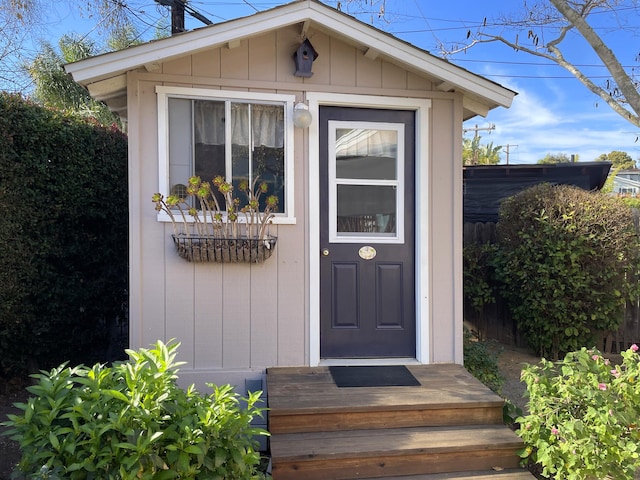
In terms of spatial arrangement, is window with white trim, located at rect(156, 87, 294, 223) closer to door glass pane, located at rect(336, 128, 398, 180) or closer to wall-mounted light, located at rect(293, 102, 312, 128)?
wall-mounted light, located at rect(293, 102, 312, 128)

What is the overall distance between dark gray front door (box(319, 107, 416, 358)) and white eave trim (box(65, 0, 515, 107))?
0.47m

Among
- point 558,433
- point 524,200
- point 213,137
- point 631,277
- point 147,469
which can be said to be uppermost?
point 213,137

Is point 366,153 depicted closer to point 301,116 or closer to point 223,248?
point 301,116

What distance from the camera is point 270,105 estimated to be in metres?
3.39

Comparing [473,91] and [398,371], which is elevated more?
[473,91]

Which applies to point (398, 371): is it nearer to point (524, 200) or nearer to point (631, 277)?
point (524, 200)

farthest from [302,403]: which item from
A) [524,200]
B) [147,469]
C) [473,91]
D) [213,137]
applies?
[524,200]

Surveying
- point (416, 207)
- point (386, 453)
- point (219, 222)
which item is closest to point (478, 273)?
point (416, 207)

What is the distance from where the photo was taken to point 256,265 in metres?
3.35

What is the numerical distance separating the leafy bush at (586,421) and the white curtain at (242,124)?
2.58 m

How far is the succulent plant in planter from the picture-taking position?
3129 millimetres

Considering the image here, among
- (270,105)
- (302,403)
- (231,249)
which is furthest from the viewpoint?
(270,105)

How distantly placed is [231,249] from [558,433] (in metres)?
2.42

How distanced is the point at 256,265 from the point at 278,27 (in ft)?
5.99
